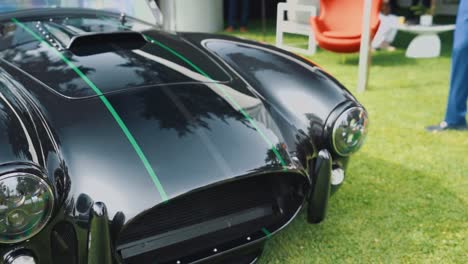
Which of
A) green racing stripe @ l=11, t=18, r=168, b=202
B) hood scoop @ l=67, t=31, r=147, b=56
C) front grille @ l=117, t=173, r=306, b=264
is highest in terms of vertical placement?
hood scoop @ l=67, t=31, r=147, b=56

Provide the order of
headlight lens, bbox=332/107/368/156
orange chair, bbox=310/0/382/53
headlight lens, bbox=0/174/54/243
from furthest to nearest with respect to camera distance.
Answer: orange chair, bbox=310/0/382/53 < headlight lens, bbox=332/107/368/156 < headlight lens, bbox=0/174/54/243

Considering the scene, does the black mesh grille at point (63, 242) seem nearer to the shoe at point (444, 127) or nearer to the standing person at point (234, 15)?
the shoe at point (444, 127)

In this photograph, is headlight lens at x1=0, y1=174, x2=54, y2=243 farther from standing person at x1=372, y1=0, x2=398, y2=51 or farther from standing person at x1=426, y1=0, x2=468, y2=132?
standing person at x1=372, y1=0, x2=398, y2=51

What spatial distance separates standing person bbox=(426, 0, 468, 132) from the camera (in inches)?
124

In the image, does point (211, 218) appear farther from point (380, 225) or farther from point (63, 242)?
point (380, 225)

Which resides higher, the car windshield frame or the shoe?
the car windshield frame

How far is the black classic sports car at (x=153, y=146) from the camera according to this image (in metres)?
1.34

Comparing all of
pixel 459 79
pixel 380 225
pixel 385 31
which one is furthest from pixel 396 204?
pixel 385 31

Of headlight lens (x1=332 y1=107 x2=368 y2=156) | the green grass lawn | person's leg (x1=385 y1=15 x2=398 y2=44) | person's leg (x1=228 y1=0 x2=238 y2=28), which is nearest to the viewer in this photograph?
headlight lens (x1=332 y1=107 x2=368 y2=156)

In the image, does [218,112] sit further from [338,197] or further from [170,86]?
[338,197]

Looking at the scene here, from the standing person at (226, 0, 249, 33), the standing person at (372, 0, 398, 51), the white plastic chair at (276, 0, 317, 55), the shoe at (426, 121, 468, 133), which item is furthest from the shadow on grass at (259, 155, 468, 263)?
the standing person at (226, 0, 249, 33)

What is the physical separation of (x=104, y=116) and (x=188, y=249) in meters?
0.53

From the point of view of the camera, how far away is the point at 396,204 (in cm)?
241

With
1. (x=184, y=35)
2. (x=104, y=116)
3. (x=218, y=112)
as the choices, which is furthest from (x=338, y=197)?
(x=104, y=116)
